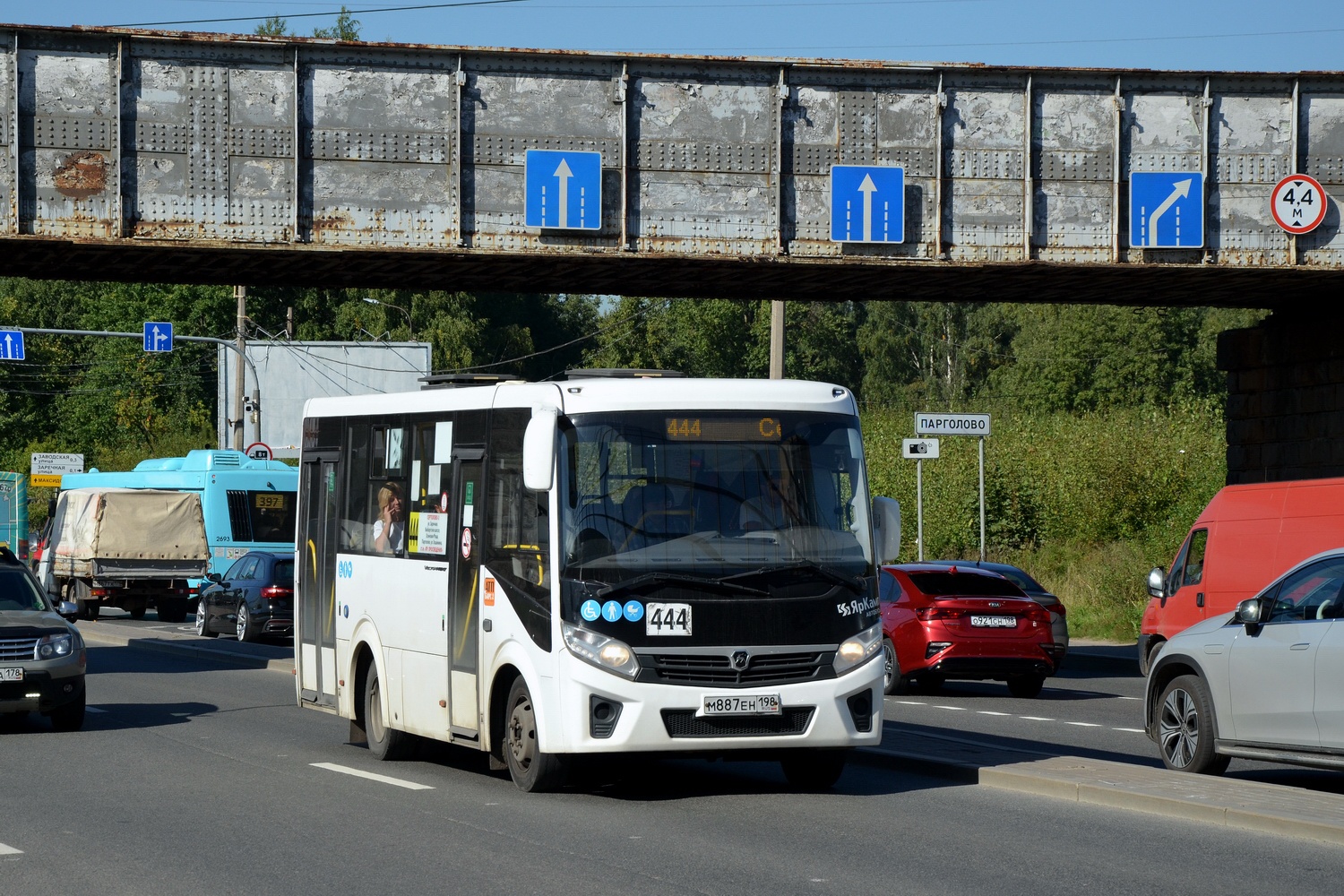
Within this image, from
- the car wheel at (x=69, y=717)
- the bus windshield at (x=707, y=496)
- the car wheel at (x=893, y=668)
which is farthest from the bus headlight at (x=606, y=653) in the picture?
the car wheel at (x=893, y=668)

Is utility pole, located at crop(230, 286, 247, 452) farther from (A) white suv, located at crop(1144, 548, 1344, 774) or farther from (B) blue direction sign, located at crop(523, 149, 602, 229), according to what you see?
(A) white suv, located at crop(1144, 548, 1344, 774)

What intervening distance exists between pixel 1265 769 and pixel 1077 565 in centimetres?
2491

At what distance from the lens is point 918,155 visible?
21641mm

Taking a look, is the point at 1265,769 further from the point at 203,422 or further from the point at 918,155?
the point at 203,422

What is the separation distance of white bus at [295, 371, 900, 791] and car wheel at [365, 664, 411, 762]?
96cm

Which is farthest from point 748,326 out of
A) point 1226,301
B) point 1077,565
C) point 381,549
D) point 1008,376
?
point 381,549

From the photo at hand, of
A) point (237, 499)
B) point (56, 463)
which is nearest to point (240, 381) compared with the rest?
point (237, 499)

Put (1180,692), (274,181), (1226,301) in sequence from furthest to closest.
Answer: (1226,301) < (274,181) < (1180,692)

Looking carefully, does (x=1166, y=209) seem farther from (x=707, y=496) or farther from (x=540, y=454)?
(x=540, y=454)

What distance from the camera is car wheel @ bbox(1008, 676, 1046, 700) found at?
2017 cm

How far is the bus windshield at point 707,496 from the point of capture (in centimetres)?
1083

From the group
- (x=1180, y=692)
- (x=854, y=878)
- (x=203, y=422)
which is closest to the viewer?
(x=854, y=878)

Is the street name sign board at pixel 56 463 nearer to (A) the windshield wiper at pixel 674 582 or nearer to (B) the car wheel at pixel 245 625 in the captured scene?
(B) the car wheel at pixel 245 625

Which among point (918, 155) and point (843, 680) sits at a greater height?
point (918, 155)
